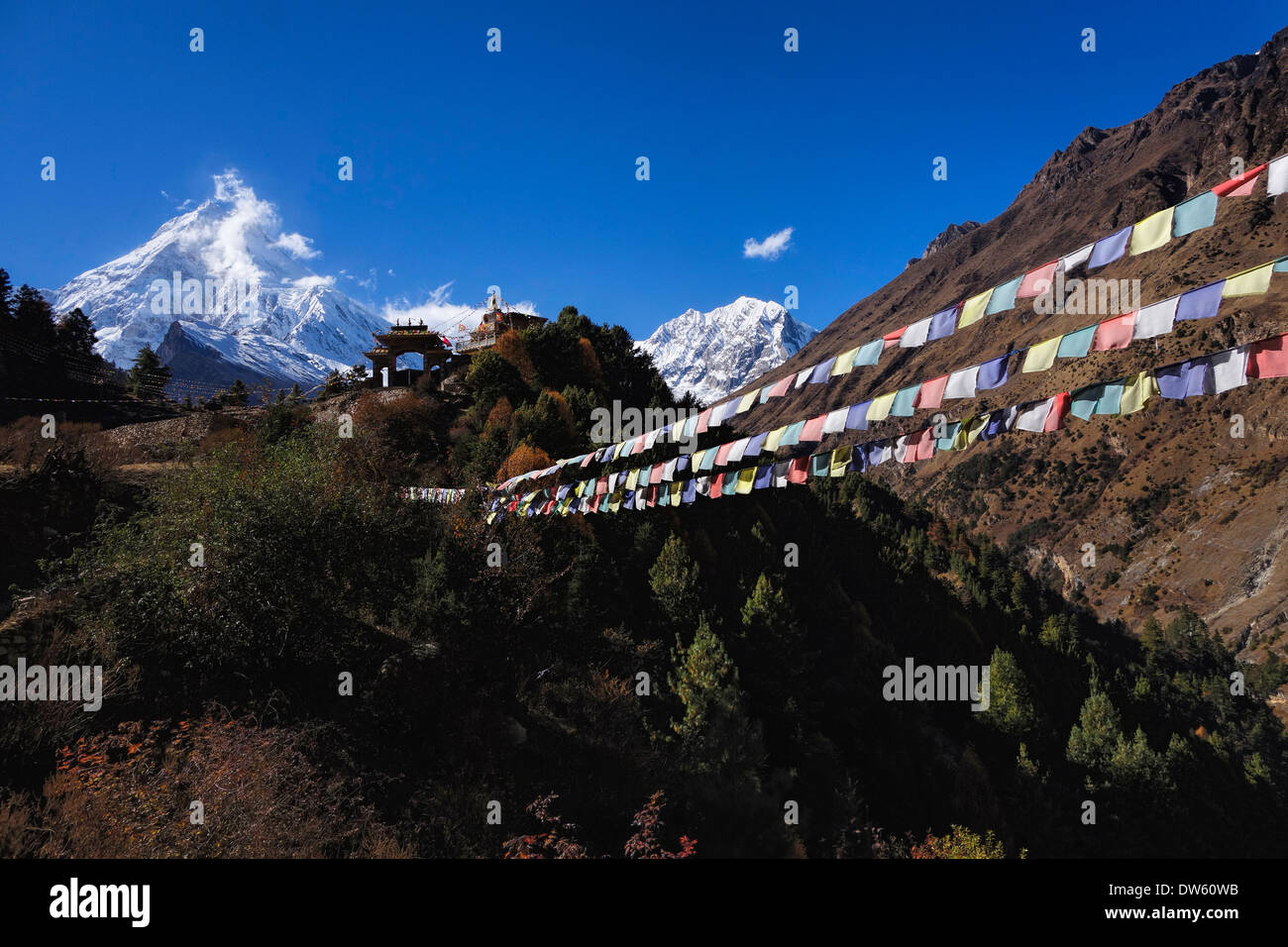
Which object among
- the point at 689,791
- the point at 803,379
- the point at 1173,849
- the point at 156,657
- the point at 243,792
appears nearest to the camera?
the point at 803,379

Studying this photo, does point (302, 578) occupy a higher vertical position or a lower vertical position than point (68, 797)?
higher

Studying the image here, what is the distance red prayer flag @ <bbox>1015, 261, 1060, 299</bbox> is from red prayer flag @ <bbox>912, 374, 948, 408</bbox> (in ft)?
5.06

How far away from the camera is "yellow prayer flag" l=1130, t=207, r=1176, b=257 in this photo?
5.54 m

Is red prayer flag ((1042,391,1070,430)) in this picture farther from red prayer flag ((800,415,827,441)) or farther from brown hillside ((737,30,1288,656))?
brown hillside ((737,30,1288,656))

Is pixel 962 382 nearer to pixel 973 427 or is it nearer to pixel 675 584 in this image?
pixel 973 427

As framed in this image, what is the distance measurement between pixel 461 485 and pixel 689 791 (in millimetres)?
18297

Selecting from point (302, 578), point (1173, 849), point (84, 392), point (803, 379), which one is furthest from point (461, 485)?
point (1173, 849)

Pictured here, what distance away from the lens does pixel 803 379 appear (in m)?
9.75

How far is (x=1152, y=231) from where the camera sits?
5.66m

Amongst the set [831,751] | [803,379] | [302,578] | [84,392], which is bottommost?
[831,751]

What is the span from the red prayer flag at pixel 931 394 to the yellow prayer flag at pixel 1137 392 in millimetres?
1923

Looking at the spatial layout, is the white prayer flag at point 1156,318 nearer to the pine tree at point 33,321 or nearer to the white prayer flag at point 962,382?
the white prayer flag at point 962,382
